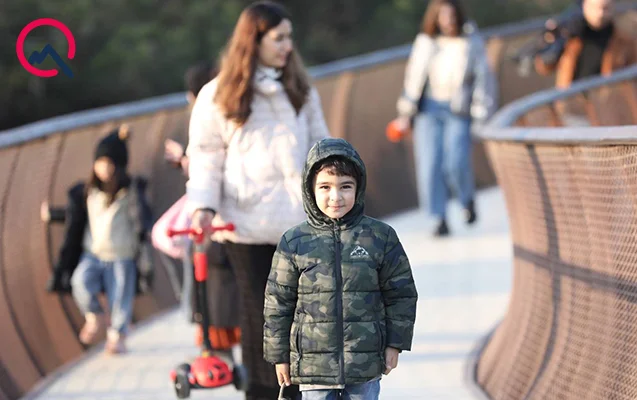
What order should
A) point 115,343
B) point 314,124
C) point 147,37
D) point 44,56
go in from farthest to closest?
point 147,37
point 115,343
point 314,124
point 44,56

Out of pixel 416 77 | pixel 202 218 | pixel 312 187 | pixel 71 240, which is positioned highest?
pixel 416 77

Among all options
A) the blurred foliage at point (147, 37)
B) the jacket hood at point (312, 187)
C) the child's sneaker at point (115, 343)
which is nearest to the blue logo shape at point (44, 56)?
the jacket hood at point (312, 187)

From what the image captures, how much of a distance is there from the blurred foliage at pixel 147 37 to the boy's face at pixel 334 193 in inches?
835

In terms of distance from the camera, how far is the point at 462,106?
11.6 metres

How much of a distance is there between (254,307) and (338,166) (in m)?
1.42

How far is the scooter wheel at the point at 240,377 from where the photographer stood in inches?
245

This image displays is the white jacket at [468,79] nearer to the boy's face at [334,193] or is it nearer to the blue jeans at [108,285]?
the blue jeans at [108,285]

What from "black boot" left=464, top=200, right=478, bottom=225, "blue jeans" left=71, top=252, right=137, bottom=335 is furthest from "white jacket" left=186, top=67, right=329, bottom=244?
"black boot" left=464, top=200, right=478, bottom=225

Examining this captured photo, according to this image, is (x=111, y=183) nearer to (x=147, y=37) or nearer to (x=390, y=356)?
(x=390, y=356)

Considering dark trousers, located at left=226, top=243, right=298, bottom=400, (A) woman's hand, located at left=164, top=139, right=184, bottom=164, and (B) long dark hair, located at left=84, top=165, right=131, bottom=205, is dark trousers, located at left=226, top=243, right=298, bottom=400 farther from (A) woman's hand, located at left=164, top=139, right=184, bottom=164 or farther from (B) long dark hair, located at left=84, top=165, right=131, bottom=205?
(B) long dark hair, located at left=84, top=165, right=131, bottom=205

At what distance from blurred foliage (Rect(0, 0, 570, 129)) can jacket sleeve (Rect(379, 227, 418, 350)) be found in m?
21.3

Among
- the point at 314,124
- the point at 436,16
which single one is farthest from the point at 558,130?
the point at 436,16

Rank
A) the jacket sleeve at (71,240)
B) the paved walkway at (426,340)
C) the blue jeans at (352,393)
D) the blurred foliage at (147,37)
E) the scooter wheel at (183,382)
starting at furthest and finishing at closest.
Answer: the blurred foliage at (147,37), the jacket sleeve at (71,240), the paved walkway at (426,340), the scooter wheel at (183,382), the blue jeans at (352,393)

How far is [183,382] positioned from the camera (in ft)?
21.2
